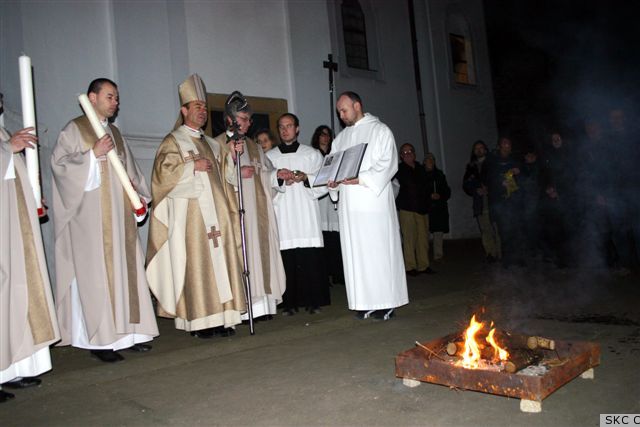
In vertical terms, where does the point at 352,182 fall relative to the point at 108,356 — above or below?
above

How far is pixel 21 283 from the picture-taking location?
13.3 feet

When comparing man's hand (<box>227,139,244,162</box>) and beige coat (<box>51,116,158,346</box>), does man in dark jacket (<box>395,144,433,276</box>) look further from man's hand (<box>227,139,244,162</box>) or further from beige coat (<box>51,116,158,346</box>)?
beige coat (<box>51,116,158,346</box>)

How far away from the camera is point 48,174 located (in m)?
6.72

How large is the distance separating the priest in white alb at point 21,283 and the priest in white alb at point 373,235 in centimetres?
267

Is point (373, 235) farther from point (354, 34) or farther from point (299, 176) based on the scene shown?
point (354, 34)

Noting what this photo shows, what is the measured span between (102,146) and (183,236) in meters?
1.12

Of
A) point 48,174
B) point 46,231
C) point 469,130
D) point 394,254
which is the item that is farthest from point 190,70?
point 469,130

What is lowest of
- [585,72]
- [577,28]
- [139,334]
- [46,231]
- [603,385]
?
[603,385]

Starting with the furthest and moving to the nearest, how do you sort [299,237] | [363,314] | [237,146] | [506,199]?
[506,199]
[299,237]
[363,314]
[237,146]

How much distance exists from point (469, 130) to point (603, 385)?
13.4 m

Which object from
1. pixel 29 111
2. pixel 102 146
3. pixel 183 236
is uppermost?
pixel 29 111

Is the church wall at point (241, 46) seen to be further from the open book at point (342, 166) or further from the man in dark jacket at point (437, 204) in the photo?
the open book at point (342, 166)

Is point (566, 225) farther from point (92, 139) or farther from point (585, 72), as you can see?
point (92, 139)

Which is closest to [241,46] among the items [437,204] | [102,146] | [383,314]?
[437,204]
